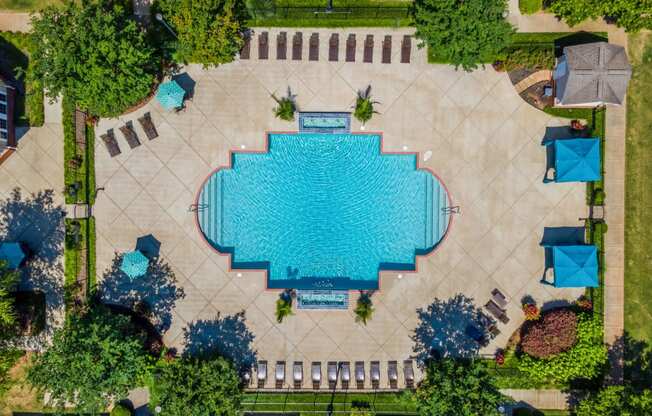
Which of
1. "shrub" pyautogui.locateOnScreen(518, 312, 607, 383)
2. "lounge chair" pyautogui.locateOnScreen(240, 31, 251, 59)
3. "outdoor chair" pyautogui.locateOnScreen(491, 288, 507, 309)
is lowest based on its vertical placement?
"shrub" pyautogui.locateOnScreen(518, 312, 607, 383)

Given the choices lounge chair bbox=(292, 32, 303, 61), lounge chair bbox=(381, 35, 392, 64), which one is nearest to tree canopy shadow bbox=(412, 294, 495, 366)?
lounge chair bbox=(381, 35, 392, 64)

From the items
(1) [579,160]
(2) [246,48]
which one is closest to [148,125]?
(2) [246,48]

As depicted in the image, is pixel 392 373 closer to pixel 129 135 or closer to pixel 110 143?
pixel 129 135

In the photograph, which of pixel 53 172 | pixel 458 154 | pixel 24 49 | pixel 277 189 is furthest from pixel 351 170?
pixel 24 49

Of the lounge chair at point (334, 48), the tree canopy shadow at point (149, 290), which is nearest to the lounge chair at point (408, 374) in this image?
the tree canopy shadow at point (149, 290)

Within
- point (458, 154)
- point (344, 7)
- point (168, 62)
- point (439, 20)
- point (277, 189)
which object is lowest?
point (277, 189)

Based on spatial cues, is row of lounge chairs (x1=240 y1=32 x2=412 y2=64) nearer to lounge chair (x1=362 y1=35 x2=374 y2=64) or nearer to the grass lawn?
lounge chair (x1=362 y1=35 x2=374 y2=64)

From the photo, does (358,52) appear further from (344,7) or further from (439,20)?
(439,20)
